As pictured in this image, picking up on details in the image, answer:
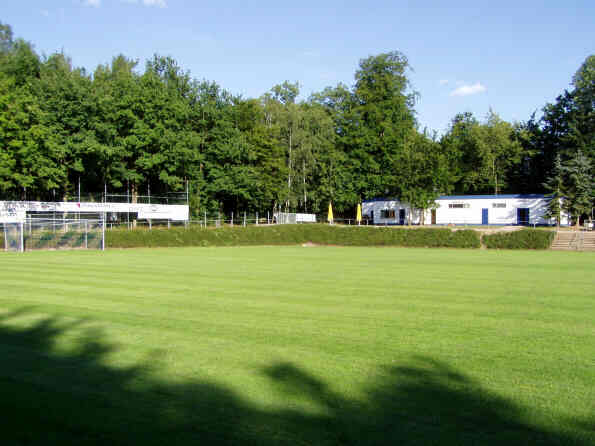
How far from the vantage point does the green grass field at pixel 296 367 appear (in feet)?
14.6

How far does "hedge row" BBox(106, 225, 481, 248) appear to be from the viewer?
37.0 meters

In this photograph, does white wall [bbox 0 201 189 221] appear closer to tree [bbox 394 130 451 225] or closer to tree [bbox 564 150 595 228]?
tree [bbox 394 130 451 225]

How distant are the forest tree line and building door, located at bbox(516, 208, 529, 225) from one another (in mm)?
3510

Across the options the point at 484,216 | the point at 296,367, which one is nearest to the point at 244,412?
the point at 296,367

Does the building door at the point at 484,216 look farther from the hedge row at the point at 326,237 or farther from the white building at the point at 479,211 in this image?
the hedge row at the point at 326,237

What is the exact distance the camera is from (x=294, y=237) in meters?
44.1

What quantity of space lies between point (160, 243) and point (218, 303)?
27.7 m

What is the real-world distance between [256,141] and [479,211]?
26.7 meters

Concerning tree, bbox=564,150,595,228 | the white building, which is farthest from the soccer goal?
tree, bbox=564,150,595,228

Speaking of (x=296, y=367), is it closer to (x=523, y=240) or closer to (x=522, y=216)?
(x=523, y=240)

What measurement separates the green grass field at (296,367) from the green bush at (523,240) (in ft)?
86.5

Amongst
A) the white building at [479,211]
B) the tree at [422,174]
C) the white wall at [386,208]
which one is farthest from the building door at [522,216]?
the white wall at [386,208]

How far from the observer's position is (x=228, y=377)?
5891 mm

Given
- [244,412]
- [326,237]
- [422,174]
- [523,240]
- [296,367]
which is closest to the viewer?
[244,412]
